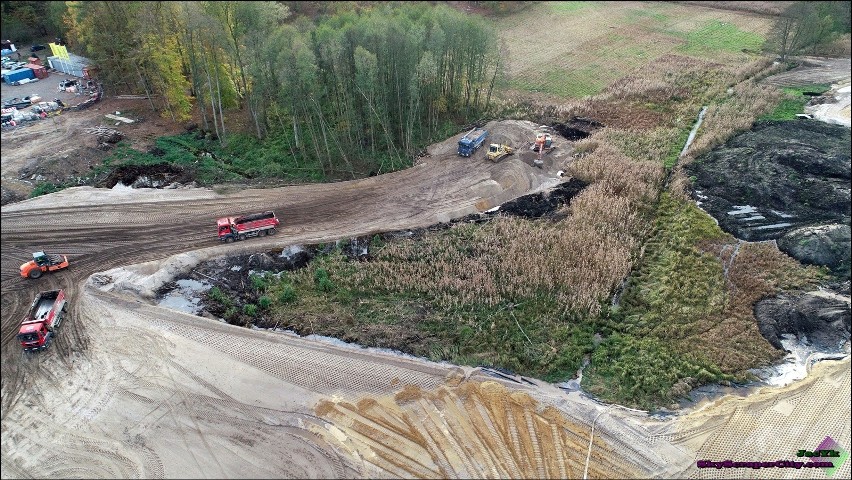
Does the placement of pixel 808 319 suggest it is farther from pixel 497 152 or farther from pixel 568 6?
pixel 568 6

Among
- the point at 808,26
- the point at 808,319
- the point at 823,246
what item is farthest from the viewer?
the point at 808,26

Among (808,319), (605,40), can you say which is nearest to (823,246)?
(808,319)

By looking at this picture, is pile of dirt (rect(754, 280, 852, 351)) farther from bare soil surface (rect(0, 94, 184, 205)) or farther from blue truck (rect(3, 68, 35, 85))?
blue truck (rect(3, 68, 35, 85))

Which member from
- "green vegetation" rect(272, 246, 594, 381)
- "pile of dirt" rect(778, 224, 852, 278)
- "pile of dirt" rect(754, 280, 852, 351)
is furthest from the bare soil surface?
"pile of dirt" rect(778, 224, 852, 278)

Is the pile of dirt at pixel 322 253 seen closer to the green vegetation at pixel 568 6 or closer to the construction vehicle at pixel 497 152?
the construction vehicle at pixel 497 152

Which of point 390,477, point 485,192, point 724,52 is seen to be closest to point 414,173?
point 485,192

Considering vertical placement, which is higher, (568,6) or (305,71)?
(305,71)
